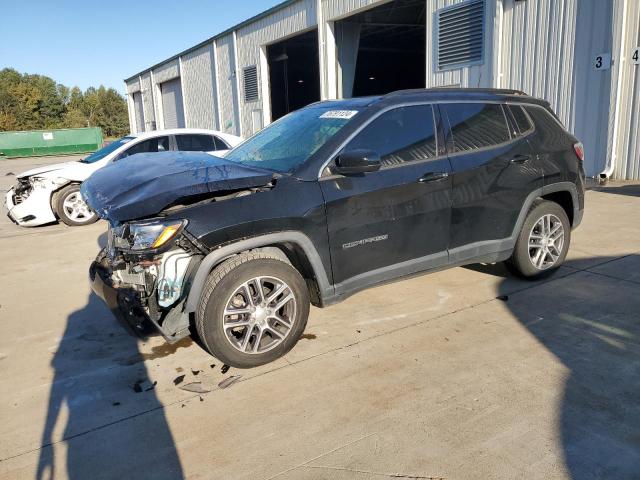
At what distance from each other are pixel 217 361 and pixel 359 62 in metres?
29.1

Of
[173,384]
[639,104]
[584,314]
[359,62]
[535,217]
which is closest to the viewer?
[173,384]

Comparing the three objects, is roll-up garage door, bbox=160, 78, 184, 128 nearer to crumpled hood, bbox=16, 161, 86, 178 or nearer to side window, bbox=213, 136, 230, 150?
side window, bbox=213, 136, 230, 150

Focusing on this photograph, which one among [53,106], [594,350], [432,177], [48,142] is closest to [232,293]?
[432,177]

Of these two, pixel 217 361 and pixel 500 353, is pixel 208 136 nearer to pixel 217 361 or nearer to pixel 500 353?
pixel 217 361

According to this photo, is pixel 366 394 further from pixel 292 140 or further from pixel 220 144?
pixel 220 144

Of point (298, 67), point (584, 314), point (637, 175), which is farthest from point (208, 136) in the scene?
point (298, 67)

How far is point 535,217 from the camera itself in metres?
4.91

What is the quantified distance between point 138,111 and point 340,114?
3904 centimetres

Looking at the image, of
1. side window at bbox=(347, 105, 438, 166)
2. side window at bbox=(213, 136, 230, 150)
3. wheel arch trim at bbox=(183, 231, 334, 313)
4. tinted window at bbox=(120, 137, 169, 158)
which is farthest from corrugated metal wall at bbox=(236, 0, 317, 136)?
wheel arch trim at bbox=(183, 231, 334, 313)

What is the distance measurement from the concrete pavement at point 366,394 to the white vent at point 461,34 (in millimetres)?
8783

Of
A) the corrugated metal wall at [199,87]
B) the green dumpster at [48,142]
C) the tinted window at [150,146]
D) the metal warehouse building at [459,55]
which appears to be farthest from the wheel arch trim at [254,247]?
the green dumpster at [48,142]

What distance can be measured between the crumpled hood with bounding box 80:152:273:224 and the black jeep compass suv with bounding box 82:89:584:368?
1 centimetres

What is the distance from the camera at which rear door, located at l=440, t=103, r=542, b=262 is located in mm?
4344

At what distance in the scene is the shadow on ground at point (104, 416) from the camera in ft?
8.63
